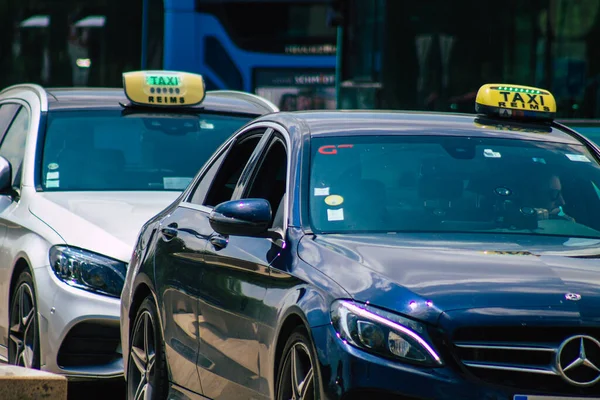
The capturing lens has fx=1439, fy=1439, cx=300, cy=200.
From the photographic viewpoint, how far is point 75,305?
7.62 meters

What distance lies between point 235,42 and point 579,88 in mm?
9048

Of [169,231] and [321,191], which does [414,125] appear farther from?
[169,231]

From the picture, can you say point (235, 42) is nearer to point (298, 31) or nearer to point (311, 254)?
point (298, 31)

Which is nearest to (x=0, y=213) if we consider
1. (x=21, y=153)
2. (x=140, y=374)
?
(x=21, y=153)

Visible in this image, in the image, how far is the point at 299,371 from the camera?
191 inches

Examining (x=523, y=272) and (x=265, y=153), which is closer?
(x=523, y=272)

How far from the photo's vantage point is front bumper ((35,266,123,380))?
763 centimetres

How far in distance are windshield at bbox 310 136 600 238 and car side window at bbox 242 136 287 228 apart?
293 millimetres

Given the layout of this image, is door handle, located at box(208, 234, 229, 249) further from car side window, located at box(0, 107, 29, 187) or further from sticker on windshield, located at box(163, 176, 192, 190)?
car side window, located at box(0, 107, 29, 187)

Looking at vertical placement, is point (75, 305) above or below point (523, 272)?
below

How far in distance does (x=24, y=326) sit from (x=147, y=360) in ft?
5.14

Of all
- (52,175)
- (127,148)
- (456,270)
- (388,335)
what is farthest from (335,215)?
(127,148)

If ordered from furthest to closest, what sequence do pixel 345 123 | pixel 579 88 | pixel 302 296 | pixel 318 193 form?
1. pixel 579 88
2. pixel 345 123
3. pixel 318 193
4. pixel 302 296

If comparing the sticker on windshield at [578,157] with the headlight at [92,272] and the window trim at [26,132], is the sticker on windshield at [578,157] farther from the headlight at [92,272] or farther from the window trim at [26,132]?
the window trim at [26,132]
